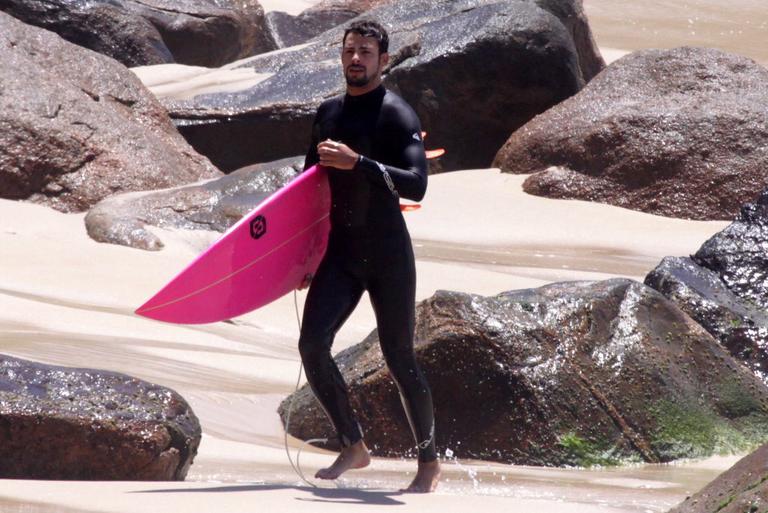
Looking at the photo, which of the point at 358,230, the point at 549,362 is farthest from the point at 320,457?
the point at 358,230

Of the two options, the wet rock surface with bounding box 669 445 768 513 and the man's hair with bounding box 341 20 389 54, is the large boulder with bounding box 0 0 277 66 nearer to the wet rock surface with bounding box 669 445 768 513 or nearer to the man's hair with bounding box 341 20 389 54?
the man's hair with bounding box 341 20 389 54

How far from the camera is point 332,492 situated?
16.0 feet

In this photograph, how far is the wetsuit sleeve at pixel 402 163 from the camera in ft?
16.1

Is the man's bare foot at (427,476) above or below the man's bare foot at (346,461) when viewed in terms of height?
below

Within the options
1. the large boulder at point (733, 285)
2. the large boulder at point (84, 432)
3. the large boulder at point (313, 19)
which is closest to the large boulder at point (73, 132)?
the large boulder at point (733, 285)

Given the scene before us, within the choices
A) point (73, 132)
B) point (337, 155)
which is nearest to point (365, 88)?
point (337, 155)

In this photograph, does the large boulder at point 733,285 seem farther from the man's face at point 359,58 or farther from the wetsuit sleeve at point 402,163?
the man's face at point 359,58

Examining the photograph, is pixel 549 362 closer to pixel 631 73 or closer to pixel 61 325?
pixel 61 325

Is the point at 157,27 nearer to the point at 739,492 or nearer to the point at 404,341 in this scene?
the point at 404,341

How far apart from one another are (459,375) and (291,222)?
1.47 m

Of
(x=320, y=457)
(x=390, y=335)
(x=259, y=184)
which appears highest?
(x=390, y=335)

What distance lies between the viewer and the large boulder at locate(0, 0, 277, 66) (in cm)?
1947

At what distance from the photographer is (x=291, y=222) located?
5.43 m

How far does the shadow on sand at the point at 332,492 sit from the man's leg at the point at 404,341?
0.19m
